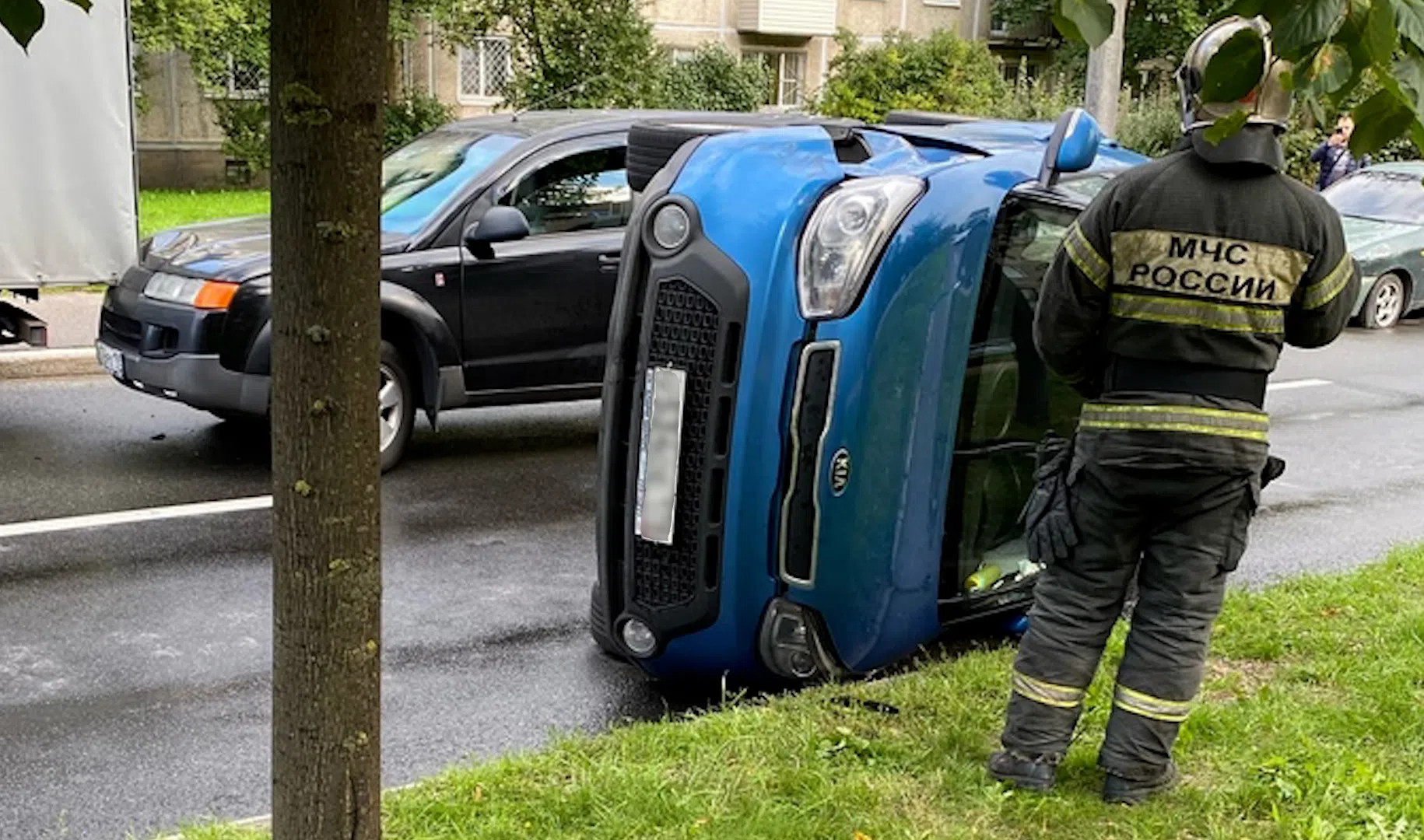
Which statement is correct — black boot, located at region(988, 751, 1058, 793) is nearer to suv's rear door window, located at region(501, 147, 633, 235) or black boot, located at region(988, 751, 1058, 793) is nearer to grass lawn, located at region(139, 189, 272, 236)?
suv's rear door window, located at region(501, 147, 633, 235)

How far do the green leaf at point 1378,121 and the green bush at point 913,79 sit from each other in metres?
20.3

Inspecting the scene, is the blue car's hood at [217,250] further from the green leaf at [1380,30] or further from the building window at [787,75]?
the building window at [787,75]

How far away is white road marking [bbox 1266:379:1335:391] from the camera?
1147 centimetres

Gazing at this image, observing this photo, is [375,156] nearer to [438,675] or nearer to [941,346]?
[941,346]

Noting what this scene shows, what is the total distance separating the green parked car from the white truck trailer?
11.5 m

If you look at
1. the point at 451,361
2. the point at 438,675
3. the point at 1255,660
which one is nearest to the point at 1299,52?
the point at 1255,660

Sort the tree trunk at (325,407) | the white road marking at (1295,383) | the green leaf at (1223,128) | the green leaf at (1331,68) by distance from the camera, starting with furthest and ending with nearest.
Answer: the white road marking at (1295,383) → the green leaf at (1223,128) → the tree trunk at (325,407) → the green leaf at (1331,68)

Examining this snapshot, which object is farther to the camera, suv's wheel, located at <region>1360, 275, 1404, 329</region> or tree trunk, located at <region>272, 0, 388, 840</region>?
suv's wheel, located at <region>1360, 275, 1404, 329</region>

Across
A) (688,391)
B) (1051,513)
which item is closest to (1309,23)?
(1051,513)

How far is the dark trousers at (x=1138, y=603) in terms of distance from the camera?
360 centimetres

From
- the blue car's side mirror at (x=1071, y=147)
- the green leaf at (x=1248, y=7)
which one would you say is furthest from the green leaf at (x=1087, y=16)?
the blue car's side mirror at (x=1071, y=147)

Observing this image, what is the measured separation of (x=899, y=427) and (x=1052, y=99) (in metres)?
21.1

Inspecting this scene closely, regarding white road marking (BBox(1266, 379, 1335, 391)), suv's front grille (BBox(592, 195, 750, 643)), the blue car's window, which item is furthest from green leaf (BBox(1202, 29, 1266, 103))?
white road marking (BBox(1266, 379, 1335, 391))

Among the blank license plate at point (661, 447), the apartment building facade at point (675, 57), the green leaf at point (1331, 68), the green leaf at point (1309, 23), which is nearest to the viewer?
the green leaf at point (1309, 23)
